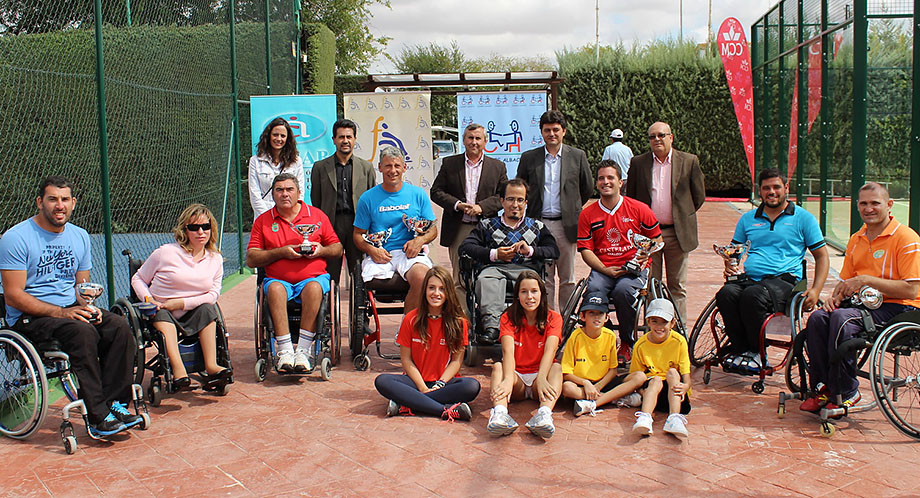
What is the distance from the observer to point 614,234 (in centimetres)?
563

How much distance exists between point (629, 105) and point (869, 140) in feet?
32.7

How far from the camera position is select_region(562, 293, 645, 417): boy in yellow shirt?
15.5 ft

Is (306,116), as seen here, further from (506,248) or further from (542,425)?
(542,425)

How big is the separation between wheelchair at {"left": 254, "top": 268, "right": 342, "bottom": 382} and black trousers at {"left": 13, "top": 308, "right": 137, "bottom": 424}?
101 cm

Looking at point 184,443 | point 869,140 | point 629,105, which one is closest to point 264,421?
point 184,443

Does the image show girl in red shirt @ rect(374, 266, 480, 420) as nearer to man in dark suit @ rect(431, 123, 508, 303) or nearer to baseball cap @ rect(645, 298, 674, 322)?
baseball cap @ rect(645, 298, 674, 322)

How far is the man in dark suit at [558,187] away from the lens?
20.5 ft

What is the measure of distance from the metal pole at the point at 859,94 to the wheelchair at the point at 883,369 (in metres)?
5.26

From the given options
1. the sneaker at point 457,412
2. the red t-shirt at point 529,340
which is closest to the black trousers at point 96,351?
the sneaker at point 457,412

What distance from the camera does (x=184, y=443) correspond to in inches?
168

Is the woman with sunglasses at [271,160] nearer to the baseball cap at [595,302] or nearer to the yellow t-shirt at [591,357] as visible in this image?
the baseball cap at [595,302]

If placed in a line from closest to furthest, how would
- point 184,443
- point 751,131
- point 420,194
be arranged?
point 184,443 → point 420,194 → point 751,131

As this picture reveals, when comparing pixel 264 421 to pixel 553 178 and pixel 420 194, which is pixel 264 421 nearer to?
pixel 420 194

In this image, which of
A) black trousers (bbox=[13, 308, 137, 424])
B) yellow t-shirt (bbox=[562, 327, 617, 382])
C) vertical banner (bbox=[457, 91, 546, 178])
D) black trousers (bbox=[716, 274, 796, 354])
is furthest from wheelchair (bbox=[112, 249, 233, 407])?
vertical banner (bbox=[457, 91, 546, 178])
